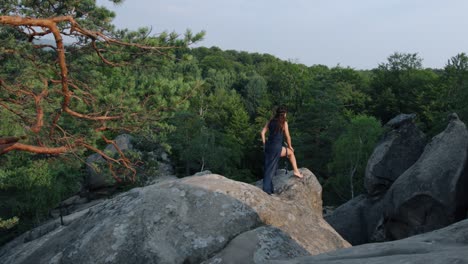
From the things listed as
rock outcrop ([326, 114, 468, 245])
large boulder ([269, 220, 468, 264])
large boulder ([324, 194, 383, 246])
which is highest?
large boulder ([269, 220, 468, 264])

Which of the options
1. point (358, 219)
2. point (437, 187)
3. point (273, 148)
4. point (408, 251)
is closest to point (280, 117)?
point (273, 148)

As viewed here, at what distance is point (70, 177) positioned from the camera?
111 ft

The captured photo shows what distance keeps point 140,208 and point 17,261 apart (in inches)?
89.0

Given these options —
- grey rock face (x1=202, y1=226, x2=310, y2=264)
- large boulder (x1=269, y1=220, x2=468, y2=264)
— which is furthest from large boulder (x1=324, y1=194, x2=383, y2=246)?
large boulder (x1=269, y1=220, x2=468, y2=264)

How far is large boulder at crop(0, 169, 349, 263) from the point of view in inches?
240

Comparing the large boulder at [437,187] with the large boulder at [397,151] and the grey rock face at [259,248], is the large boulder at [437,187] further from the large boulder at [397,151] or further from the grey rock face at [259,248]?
the grey rock face at [259,248]

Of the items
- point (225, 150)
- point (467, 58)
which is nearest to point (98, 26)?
point (225, 150)

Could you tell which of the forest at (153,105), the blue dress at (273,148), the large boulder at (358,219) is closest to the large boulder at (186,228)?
the blue dress at (273,148)

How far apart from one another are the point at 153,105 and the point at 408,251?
8762 mm

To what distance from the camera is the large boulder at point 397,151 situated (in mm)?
21672

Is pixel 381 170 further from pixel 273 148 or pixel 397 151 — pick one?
pixel 273 148

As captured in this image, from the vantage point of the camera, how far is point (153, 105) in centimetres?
1171

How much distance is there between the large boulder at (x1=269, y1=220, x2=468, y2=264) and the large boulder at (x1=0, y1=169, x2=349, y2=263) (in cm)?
199

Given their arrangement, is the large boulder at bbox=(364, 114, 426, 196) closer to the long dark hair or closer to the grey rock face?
the long dark hair
